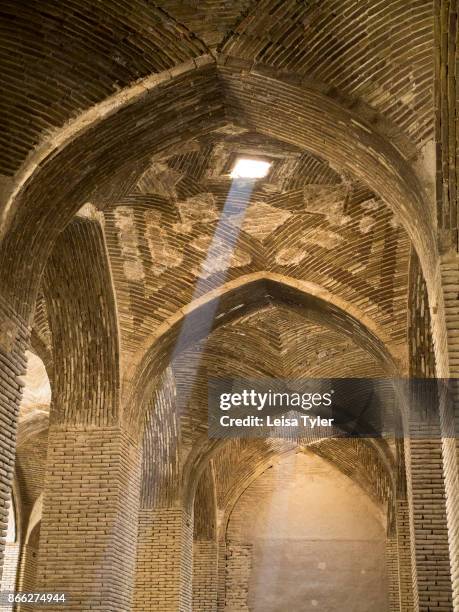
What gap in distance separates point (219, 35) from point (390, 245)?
3332 millimetres

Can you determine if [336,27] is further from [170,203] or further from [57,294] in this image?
[57,294]

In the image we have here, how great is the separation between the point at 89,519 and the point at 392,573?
720cm

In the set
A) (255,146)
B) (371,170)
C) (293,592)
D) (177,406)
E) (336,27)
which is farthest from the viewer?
(293,592)

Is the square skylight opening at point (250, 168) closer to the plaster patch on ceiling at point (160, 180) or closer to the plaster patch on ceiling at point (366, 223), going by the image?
the plaster patch on ceiling at point (160, 180)

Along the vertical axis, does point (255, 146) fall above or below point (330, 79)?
above

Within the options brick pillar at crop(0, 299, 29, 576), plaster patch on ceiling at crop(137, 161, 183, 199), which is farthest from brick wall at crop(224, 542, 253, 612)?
brick pillar at crop(0, 299, 29, 576)

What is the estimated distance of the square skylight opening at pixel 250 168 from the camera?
26.0 ft

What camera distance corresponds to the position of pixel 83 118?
19.9 feet

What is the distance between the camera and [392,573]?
1402cm

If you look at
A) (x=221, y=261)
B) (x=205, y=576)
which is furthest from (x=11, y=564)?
(x=221, y=261)

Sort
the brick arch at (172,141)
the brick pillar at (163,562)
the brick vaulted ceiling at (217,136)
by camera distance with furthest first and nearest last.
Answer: the brick pillar at (163,562) < the brick arch at (172,141) < the brick vaulted ceiling at (217,136)

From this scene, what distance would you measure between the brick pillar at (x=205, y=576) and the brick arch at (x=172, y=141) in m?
9.08

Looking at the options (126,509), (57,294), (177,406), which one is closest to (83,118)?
(57,294)

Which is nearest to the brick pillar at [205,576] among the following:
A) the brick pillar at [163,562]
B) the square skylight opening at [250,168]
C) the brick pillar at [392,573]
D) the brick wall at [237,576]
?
the brick wall at [237,576]
